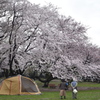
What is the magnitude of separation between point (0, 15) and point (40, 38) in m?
4.11

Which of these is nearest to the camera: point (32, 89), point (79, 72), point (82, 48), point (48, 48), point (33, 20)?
point (32, 89)

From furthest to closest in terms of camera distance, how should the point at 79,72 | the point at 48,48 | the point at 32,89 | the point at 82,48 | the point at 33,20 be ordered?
the point at 82,48
the point at 79,72
the point at 48,48
the point at 33,20
the point at 32,89

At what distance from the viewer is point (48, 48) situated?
1892cm

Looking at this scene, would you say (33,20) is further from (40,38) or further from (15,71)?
(15,71)

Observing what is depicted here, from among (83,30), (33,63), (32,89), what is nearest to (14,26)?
(33,63)

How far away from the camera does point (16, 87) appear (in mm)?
14336

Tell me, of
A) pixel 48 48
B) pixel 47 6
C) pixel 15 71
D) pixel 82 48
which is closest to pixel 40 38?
pixel 48 48

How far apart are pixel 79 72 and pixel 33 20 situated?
7.31 metres

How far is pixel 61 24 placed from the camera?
74.1 feet

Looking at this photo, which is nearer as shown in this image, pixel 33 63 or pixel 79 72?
pixel 33 63

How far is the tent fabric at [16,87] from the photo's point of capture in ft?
46.8

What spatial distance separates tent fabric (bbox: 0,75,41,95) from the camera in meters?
14.3

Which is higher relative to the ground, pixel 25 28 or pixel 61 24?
pixel 61 24

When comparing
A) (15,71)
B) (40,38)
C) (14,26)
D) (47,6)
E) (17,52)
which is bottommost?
(15,71)
